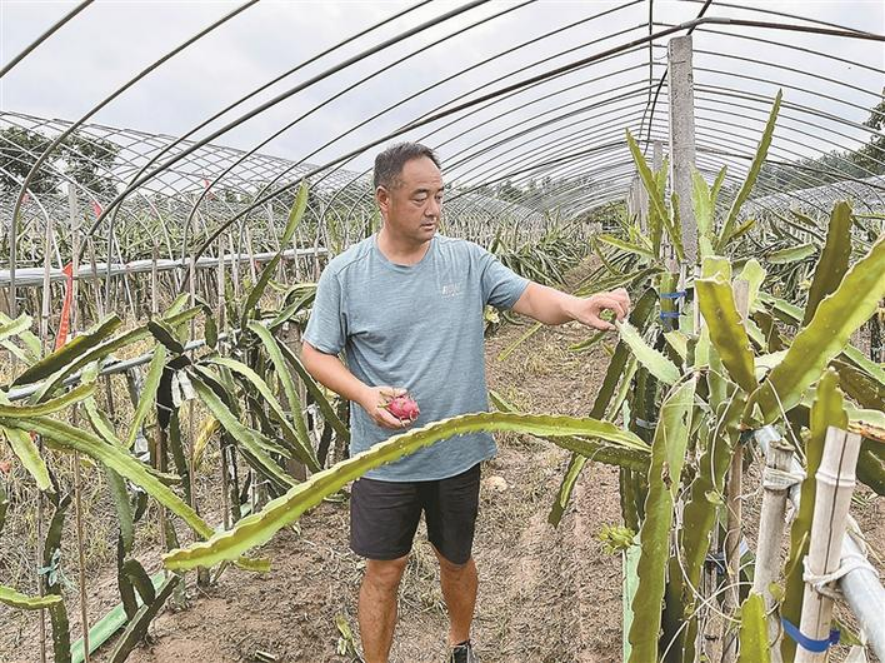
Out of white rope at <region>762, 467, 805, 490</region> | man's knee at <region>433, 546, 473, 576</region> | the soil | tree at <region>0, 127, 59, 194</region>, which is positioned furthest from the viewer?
tree at <region>0, 127, 59, 194</region>

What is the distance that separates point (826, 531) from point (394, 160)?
4.56ft

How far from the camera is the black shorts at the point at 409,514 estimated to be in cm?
181

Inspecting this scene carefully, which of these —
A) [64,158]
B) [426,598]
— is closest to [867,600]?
[426,598]

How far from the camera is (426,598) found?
245 centimetres

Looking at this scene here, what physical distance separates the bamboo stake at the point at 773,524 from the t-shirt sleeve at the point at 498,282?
122cm

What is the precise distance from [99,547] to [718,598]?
7.55ft

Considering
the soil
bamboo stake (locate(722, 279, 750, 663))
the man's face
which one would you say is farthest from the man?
bamboo stake (locate(722, 279, 750, 663))

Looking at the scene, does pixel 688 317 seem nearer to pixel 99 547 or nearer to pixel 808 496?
pixel 808 496

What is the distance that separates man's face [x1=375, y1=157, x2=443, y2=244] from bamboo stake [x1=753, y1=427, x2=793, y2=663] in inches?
46.0

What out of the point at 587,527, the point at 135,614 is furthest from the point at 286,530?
the point at 587,527

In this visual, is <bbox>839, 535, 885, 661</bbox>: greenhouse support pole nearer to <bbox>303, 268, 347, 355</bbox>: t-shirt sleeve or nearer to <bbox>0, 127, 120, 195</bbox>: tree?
<bbox>303, 268, 347, 355</bbox>: t-shirt sleeve

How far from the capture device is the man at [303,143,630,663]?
1765mm

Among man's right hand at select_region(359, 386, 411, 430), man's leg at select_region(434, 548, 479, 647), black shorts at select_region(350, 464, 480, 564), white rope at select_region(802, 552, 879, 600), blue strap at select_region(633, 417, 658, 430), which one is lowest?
man's leg at select_region(434, 548, 479, 647)

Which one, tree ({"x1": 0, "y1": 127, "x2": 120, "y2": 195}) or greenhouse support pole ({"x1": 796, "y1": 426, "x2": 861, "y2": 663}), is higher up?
tree ({"x1": 0, "y1": 127, "x2": 120, "y2": 195})
